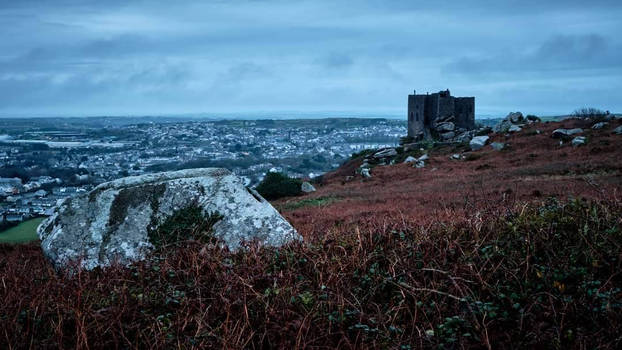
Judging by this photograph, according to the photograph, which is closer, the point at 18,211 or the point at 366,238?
the point at 366,238

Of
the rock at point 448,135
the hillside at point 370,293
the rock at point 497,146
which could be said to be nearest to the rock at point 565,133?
the rock at point 497,146

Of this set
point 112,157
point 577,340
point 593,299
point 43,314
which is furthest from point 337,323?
point 112,157

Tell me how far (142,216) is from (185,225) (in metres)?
0.68

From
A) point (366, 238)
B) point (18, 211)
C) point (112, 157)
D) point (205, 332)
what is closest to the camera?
point (205, 332)

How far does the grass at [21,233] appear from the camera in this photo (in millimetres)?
14711

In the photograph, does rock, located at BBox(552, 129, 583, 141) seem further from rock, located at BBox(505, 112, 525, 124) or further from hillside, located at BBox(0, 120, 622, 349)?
hillside, located at BBox(0, 120, 622, 349)

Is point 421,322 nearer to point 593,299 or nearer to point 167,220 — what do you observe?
point 593,299

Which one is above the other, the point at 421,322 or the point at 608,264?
the point at 608,264

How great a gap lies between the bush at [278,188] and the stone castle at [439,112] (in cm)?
2744

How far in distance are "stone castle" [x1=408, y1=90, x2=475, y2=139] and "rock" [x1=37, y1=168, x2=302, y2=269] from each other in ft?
161

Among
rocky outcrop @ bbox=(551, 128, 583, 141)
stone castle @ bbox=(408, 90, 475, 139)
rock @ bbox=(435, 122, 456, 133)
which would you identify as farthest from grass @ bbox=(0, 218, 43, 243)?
stone castle @ bbox=(408, 90, 475, 139)

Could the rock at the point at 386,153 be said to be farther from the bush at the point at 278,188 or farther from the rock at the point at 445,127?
the bush at the point at 278,188

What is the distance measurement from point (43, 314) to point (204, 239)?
2937mm

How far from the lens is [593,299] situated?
356 cm
